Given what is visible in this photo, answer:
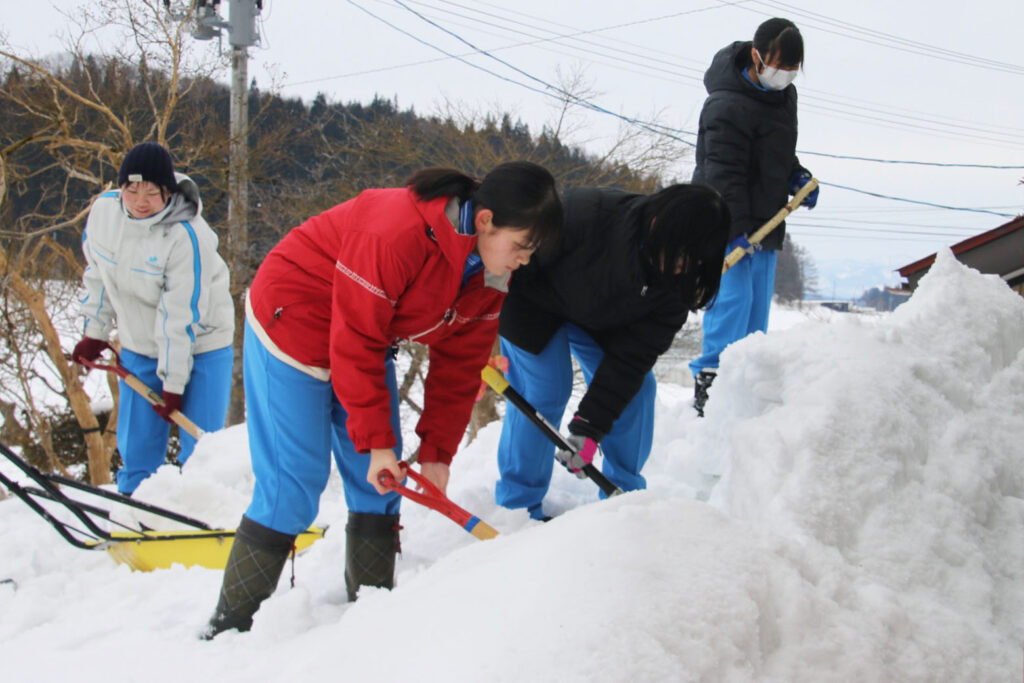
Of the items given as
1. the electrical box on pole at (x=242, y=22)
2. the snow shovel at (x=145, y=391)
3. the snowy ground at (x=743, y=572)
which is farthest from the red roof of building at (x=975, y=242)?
the electrical box on pole at (x=242, y=22)

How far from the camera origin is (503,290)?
81.8 inches

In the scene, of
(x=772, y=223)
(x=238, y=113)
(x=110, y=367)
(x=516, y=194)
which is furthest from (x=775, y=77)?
(x=238, y=113)

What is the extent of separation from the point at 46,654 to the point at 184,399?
1710 mm

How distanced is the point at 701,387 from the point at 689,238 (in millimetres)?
2047

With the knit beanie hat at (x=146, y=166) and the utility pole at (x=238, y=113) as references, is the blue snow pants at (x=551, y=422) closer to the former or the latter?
the knit beanie hat at (x=146, y=166)

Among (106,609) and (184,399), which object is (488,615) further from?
(184,399)

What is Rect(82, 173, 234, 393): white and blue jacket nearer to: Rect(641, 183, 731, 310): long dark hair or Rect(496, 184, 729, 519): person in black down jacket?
Rect(496, 184, 729, 519): person in black down jacket

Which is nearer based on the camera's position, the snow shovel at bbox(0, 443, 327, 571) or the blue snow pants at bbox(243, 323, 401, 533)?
the blue snow pants at bbox(243, 323, 401, 533)

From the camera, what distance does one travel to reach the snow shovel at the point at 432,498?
1.87m

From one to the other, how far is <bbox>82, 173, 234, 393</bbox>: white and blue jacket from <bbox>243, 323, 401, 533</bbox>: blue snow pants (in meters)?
1.43

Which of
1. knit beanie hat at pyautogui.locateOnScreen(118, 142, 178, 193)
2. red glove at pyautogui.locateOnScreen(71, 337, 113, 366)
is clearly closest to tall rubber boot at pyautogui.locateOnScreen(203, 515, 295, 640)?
knit beanie hat at pyautogui.locateOnScreen(118, 142, 178, 193)

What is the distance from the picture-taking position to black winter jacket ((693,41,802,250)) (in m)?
3.62

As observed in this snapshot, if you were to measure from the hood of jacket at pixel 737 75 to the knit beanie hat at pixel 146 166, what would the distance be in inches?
107

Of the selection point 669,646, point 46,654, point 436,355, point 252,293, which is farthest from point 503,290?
point 46,654
